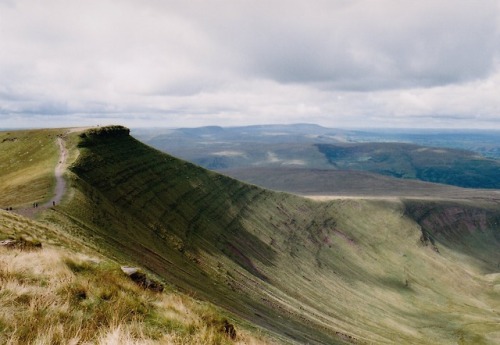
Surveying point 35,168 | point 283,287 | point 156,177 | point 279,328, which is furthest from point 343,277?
point 35,168

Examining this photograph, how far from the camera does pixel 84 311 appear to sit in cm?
1061

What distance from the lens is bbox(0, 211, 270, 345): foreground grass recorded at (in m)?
8.55

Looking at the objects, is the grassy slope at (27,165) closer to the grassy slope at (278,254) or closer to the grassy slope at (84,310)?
the grassy slope at (278,254)

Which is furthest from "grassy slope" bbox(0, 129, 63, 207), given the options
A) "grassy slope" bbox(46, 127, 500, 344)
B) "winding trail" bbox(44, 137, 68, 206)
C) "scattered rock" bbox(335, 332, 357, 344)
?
"scattered rock" bbox(335, 332, 357, 344)

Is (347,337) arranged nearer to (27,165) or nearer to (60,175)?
(60,175)

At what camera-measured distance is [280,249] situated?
122375mm

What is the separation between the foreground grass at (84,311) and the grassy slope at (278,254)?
3022cm

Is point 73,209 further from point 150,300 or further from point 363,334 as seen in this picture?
point 363,334

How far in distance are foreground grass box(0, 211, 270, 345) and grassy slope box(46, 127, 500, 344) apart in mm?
30220

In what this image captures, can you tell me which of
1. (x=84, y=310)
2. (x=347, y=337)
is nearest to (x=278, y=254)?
(x=347, y=337)

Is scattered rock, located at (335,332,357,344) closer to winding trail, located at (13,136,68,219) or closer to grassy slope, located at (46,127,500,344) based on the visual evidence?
grassy slope, located at (46,127,500,344)

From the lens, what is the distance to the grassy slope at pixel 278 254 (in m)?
58.1

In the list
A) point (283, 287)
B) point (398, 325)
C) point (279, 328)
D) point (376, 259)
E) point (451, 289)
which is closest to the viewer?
point (279, 328)

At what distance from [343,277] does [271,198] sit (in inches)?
2042
